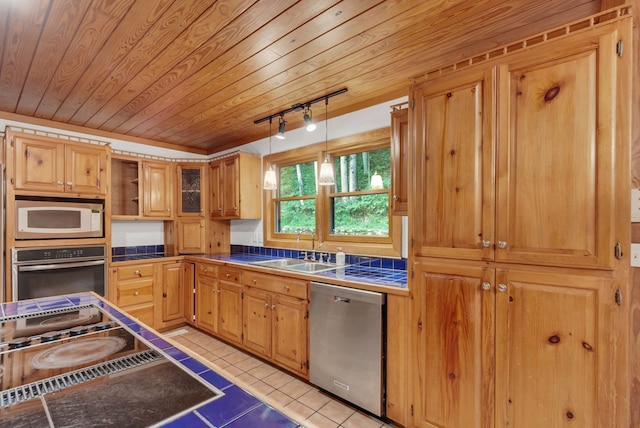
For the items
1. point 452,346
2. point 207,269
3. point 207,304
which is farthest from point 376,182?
point 207,304

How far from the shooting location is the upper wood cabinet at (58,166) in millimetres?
2750

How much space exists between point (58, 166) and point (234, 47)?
7.61 feet

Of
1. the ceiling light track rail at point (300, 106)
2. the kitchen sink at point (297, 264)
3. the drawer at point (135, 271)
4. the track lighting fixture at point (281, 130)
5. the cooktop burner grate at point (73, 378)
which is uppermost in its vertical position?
the ceiling light track rail at point (300, 106)

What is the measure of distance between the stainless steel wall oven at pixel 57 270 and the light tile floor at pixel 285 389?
44.2 inches

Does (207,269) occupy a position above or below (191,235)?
below

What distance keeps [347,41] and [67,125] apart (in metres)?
3.27

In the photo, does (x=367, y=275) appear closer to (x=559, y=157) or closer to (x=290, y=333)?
(x=290, y=333)

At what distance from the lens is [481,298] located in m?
1.60

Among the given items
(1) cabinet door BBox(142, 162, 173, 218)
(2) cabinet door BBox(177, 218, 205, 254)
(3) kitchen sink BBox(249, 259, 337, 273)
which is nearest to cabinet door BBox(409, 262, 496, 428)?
(3) kitchen sink BBox(249, 259, 337, 273)

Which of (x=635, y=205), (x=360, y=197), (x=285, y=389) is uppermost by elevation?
(x=360, y=197)

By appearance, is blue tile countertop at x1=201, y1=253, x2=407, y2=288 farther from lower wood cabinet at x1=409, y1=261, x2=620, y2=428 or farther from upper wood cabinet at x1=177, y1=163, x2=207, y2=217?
upper wood cabinet at x1=177, y1=163, x2=207, y2=217

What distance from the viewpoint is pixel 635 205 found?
123cm

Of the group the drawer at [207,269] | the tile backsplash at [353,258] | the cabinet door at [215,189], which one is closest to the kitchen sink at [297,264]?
the tile backsplash at [353,258]

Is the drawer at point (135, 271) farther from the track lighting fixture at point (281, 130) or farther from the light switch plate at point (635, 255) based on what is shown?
the light switch plate at point (635, 255)
